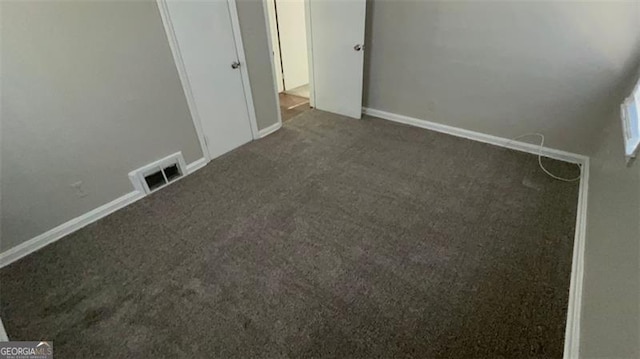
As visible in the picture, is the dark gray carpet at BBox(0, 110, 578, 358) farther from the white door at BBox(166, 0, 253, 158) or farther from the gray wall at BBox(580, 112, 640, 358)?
the white door at BBox(166, 0, 253, 158)

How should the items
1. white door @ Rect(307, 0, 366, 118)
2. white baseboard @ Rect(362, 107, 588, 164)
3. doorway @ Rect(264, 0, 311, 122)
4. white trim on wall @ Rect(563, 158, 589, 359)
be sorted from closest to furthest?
white trim on wall @ Rect(563, 158, 589, 359)
white baseboard @ Rect(362, 107, 588, 164)
white door @ Rect(307, 0, 366, 118)
doorway @ Rect(264, 0, 311, 122)

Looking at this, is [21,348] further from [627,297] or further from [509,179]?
[509,179]

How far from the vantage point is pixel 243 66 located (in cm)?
284

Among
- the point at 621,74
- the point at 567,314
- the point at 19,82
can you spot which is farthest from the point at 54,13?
the point at 621,74

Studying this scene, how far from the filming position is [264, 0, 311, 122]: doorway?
4.10 meters

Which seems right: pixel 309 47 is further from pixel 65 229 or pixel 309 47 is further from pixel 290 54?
pixel 65 229

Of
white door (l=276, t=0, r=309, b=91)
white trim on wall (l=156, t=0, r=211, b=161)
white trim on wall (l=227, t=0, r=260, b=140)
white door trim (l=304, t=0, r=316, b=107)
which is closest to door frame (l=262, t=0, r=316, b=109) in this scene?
white door trim (l=304, t=0, r=316, b=107)

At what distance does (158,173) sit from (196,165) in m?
0.35

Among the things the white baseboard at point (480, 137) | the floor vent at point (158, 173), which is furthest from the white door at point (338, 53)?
the floor vent at point (158, 173)

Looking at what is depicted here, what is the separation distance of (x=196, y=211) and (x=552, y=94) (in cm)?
309

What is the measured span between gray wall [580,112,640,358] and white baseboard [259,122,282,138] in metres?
2.83

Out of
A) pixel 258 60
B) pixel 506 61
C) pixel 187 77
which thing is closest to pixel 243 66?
pixel 258 60

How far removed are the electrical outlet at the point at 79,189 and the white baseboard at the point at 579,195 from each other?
2930mm

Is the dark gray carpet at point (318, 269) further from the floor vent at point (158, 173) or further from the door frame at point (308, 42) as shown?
the door frame at point (308, 42)
